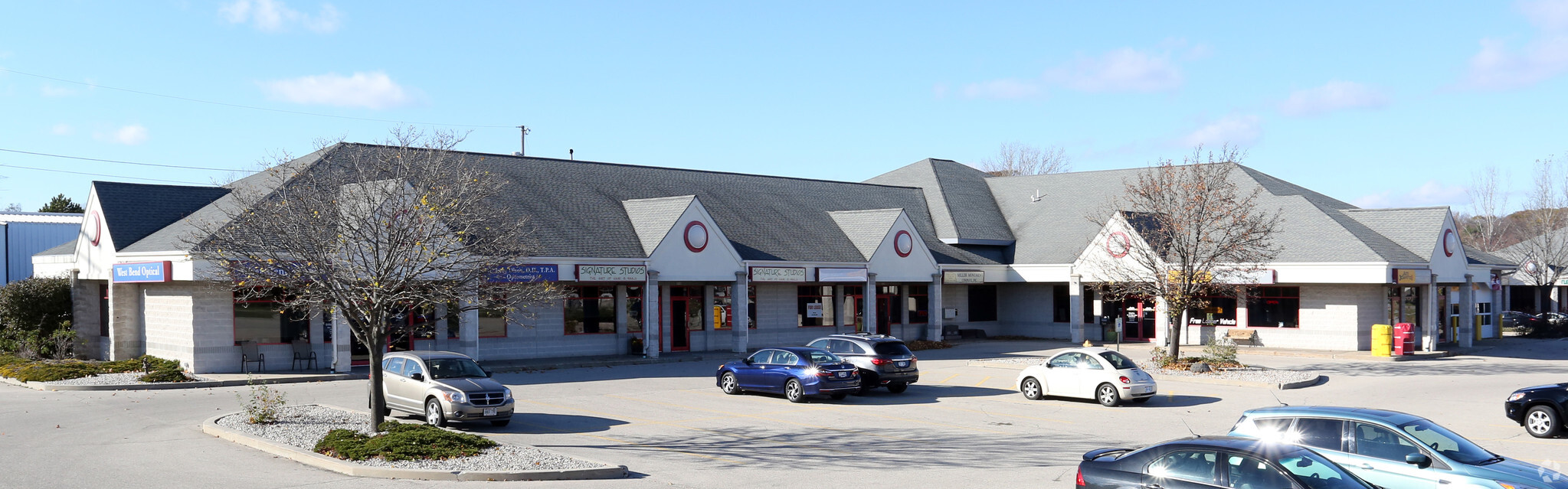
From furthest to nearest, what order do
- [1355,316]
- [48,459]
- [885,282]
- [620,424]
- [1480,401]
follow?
1. [885,282]
2. [1355,316]
3. [1480,401]
4. [620,424]
5. [48,459]

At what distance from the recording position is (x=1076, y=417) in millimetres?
20812

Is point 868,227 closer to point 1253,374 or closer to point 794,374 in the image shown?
point 1253,374

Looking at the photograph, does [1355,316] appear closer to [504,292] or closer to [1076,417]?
[1076,417]

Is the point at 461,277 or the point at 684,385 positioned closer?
the point at 461,277

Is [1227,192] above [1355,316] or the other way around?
above

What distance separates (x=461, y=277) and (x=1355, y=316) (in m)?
32.7

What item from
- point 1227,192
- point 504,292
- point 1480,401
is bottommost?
point 1480,401

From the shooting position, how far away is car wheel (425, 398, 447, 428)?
61.8ft

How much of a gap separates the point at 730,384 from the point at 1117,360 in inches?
341

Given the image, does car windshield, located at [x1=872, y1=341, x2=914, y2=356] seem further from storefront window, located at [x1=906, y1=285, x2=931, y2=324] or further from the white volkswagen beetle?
storefront window, located at [x1=906, y1=285, x2=931, y2=324]

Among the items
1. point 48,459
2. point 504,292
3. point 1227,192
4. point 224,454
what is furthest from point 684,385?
point 1227,192

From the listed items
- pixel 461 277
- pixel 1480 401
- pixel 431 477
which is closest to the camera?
pixel 431 477

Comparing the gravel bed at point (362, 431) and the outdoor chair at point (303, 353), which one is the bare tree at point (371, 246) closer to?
the gravel bed at point (362, 431)

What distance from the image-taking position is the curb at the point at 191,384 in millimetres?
24750
